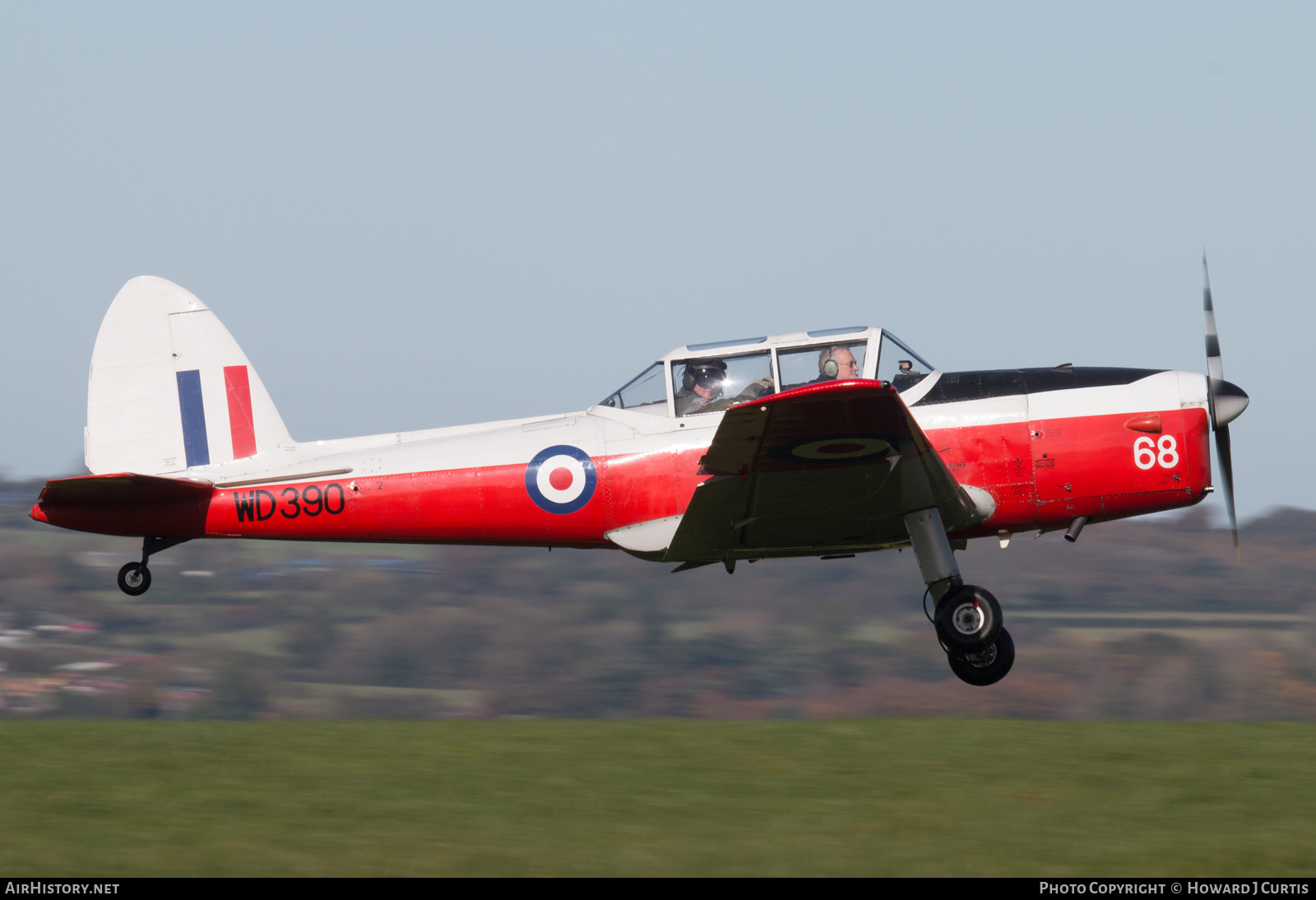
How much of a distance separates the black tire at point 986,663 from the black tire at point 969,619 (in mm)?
188

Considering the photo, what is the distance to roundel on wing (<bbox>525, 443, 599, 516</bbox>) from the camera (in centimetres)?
966

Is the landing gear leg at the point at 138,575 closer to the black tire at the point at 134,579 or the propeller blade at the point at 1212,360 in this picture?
the black tire at the point at 134,579

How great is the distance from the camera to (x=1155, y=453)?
29.9 feet

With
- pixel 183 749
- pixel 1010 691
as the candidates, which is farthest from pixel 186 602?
pixel 183 749

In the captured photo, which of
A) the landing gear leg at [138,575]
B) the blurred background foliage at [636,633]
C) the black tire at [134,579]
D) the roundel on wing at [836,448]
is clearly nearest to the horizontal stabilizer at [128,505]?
the landing gear leg at [138,575]

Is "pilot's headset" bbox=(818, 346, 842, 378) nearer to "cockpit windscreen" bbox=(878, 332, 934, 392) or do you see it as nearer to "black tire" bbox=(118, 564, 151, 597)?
"cockpit windscreen" bbox=(878, 332, 934, 392)

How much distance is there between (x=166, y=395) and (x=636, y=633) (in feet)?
152

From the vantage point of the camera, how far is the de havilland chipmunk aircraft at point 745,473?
8.91 m

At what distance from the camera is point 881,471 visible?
8680mm

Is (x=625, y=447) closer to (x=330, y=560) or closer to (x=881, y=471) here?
(x=881, y=471)

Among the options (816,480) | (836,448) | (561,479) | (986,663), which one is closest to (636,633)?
(561,479)

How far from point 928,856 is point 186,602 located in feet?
190

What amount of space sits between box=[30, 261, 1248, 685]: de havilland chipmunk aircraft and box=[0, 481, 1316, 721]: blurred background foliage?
33.2 m

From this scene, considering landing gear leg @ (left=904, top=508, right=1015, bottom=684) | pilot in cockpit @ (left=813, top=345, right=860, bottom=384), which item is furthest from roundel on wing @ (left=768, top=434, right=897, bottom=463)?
landing gear leg @ (left=904, top=508, right=1015, bottom=684)
